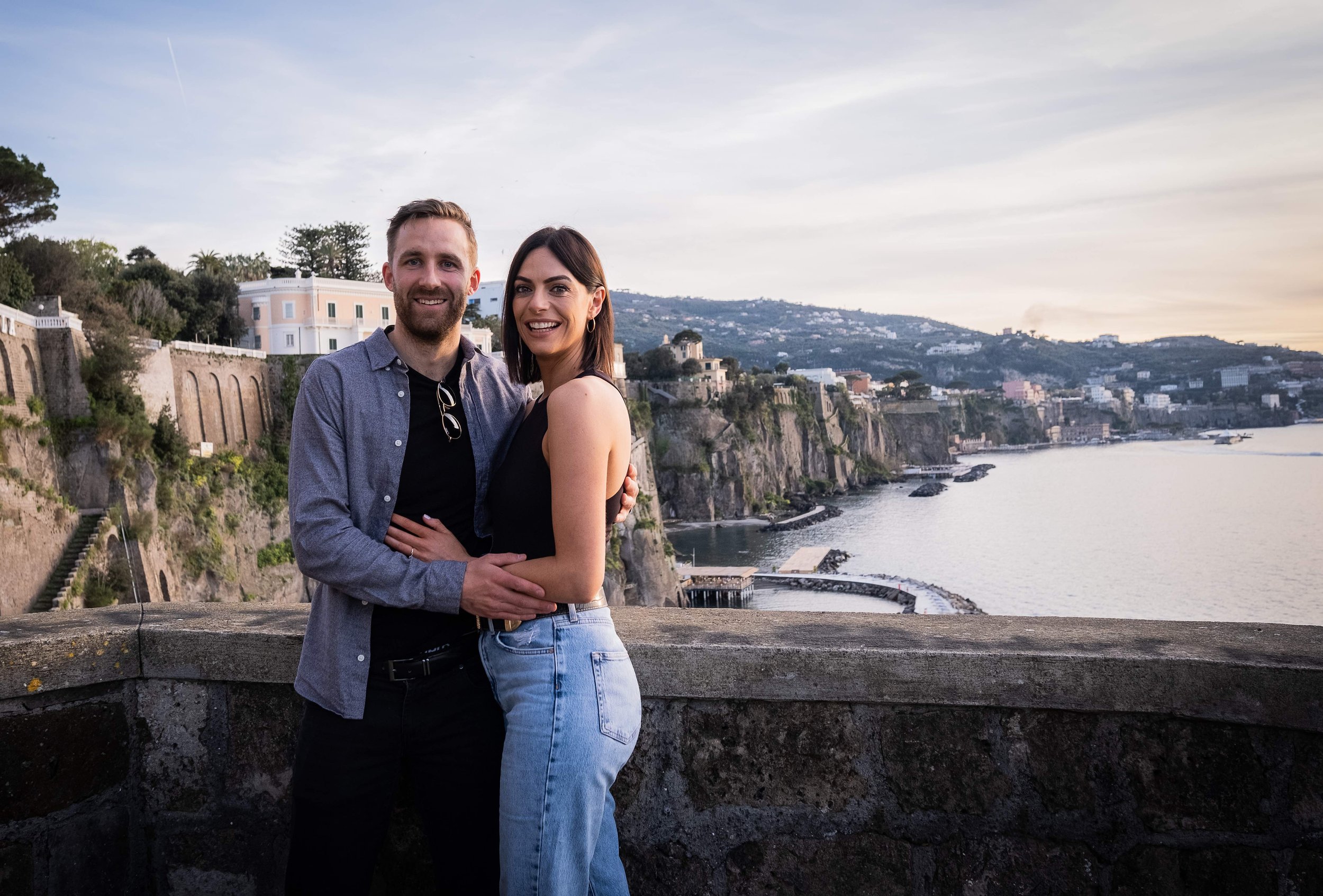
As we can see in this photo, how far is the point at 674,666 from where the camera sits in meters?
1.92

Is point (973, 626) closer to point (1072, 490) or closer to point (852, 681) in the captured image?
point (852, 681)

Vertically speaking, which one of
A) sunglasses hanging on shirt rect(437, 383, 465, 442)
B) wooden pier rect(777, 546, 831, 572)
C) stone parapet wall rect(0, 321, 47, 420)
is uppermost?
stone parapet wall rect(0, 321, 47, 420)

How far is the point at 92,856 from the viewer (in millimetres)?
2088

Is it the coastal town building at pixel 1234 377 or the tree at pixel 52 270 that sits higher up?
the tree at pixel 52 270

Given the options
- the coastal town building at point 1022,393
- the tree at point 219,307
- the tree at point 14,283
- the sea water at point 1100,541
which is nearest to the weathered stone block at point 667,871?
the tree at point 14,283

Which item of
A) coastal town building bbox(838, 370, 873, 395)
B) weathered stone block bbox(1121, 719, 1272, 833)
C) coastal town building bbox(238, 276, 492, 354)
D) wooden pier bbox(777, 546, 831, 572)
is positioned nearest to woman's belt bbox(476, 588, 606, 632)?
weathered stone block bbox(1121, 719, 1272, 833)

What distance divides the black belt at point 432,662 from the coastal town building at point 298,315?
36137mm

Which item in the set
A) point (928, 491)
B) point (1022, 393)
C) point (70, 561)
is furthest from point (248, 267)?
point (1022, 393)

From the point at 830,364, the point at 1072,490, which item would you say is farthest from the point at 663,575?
the point at 830,364

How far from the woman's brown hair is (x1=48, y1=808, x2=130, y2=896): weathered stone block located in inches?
58.7

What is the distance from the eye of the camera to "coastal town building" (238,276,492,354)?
3712 cm

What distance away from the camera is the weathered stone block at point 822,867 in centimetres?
188

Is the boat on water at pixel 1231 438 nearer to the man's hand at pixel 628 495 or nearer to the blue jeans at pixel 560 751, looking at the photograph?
the man's hand at pixel 628 495

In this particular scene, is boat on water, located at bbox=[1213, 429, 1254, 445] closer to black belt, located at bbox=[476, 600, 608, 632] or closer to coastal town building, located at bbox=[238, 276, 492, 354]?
coastal town building, located at bbox=[238, 276, 492, 354]
